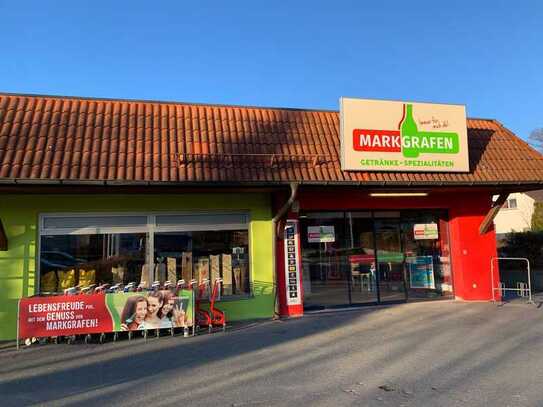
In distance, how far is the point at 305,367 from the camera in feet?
21.4

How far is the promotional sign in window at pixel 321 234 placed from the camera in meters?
11.4

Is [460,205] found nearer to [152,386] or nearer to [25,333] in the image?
[152,386]

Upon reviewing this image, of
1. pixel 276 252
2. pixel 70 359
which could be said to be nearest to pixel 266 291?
pixel 276 252

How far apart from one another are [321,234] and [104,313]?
5417mm

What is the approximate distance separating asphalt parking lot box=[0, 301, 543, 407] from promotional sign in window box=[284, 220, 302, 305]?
0.84 meters

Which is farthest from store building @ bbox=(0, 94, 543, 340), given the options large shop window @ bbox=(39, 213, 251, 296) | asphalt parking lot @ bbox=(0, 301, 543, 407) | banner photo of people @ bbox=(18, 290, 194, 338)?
asphalt parking lot @ bbox=(0, 301, 543, 407)

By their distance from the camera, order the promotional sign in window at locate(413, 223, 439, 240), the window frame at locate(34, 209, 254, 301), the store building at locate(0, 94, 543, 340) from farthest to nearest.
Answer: the promotional sign in window at locate(413, 223, 439, 240), the window frame at locate(34, 209, 254, 301), the store building at locate(0, 94, 543, 340)

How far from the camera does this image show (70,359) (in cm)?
736

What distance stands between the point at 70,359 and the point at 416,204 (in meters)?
8.71

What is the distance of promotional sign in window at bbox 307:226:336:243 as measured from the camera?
11422mm

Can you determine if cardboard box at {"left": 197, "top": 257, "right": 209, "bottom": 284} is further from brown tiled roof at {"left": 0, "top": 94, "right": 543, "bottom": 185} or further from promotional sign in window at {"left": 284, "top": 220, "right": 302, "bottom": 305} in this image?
brown tiled roof at {"left": 0, "top": 94, "right": 543, "bottom": 185}

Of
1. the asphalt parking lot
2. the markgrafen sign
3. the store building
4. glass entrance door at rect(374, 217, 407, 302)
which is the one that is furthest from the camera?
glass entrance door at rect(374, 217, 407, 302)

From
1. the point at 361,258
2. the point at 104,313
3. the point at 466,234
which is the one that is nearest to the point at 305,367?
the point at 104,313

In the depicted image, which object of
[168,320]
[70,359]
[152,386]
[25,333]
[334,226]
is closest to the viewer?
[152,386]
